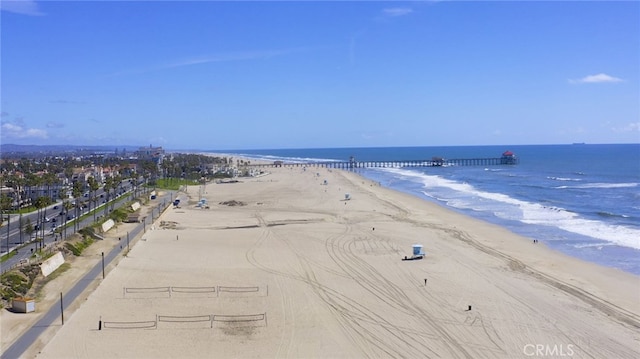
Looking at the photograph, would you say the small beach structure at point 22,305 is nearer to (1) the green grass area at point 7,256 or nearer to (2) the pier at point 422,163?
(1) the green grass area at point 7,256

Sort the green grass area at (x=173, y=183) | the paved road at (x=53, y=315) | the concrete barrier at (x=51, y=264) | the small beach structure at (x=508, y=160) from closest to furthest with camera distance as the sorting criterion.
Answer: the paved road at (x=53, y=315) → the concrete barrier at (x=51, y=264) → the green grass area at (x=173, y=183) → the small beach structure at (x=508, y=160)

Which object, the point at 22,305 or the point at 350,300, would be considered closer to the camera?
the point at 22,305

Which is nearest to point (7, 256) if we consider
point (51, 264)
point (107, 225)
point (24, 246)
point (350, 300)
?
point (24, 246)

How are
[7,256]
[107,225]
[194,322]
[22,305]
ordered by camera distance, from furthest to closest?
[107,225]
[7,256]
[22,305]
[194,322]

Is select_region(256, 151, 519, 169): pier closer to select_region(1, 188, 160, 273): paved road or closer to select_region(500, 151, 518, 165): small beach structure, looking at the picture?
select_region(500, 151, 518, 165): small beach structure

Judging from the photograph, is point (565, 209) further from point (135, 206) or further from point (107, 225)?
point (135, 206)

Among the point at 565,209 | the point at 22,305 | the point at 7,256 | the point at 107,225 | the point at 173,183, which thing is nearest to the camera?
the point at 22,305

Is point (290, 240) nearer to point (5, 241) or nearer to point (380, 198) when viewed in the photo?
point (5, 241)

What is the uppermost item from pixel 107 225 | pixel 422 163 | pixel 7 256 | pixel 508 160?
pixel 508 160

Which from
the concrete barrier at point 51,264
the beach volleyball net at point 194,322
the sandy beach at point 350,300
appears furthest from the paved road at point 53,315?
the beach volleyball net at point 194,322
